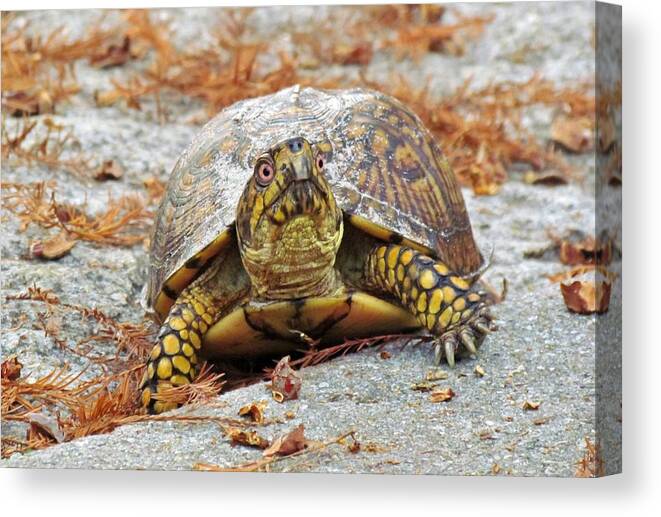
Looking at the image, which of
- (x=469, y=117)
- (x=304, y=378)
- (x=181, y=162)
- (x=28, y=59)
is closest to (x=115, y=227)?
(x=181, y=162)

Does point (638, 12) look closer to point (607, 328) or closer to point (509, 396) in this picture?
point (607, 328)

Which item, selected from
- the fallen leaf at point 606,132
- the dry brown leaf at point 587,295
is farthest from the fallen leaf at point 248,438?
the fallen leaf at point 606,132

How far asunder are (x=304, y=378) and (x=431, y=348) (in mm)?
368

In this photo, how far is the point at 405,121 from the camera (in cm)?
342

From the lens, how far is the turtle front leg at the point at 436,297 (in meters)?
2.93

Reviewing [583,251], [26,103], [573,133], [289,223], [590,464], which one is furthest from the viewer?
[26,103]

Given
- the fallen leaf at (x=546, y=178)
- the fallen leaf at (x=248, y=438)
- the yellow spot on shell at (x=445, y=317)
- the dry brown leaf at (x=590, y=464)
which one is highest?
the fallen leaf at (x=546, y=178)

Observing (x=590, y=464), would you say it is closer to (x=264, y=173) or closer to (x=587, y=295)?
(x=587, y=295)

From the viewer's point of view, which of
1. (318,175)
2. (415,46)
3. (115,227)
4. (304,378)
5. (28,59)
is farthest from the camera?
(415,46)

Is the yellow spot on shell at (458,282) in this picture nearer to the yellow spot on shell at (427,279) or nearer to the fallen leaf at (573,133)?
the yellow spot on shell at (427,279)

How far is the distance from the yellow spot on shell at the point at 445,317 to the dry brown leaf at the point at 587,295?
1.16ft

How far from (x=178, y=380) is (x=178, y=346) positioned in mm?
95

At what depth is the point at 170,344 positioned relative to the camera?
3.05m

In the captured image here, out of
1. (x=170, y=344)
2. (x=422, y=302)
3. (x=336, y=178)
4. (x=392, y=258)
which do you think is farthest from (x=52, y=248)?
(x=422, y=302)
